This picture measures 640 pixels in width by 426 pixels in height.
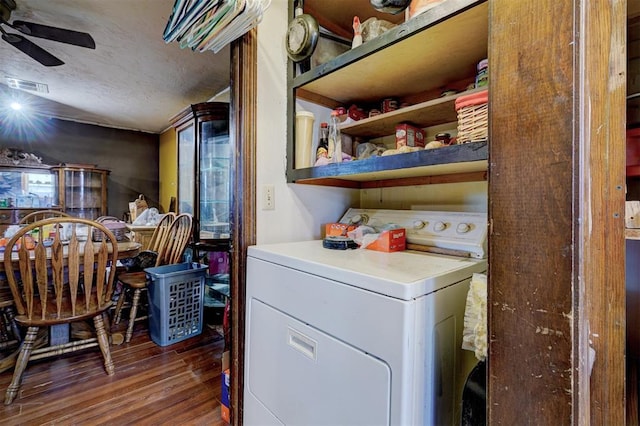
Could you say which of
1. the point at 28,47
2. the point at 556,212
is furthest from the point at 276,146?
the point at 28,47

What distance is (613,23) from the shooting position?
1.75 ft

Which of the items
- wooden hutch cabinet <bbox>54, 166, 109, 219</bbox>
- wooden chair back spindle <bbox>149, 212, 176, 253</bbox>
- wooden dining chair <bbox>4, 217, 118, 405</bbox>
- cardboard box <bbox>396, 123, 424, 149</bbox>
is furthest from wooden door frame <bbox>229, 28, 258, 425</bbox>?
wooden hutch cabinet <bbox>54, 166, 109, 219</bbox>

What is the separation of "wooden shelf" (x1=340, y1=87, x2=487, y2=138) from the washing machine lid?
576 mm

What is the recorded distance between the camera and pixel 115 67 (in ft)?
9.78

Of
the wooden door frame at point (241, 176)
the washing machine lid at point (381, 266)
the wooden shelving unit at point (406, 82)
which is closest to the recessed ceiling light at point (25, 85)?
the wooden door frame at point (241, 176)

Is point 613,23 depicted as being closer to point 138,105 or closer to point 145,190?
point 138,105

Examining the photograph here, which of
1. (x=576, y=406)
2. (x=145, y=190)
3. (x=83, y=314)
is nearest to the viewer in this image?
(x=576, y=406)

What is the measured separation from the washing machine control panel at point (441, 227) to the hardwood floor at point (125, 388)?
133cm

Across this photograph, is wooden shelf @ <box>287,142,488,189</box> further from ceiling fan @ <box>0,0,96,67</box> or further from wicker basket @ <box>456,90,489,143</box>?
ceiling fan @ <box>0,0,96,67</box>

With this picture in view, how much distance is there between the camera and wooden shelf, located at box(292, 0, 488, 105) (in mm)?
908

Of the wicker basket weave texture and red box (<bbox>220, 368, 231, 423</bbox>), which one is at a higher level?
the wicker basket weave texture

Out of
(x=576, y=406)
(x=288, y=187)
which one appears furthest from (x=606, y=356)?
(x=288, y=187)

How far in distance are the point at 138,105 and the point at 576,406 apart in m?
4.94

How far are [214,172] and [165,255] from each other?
40.5 inches
